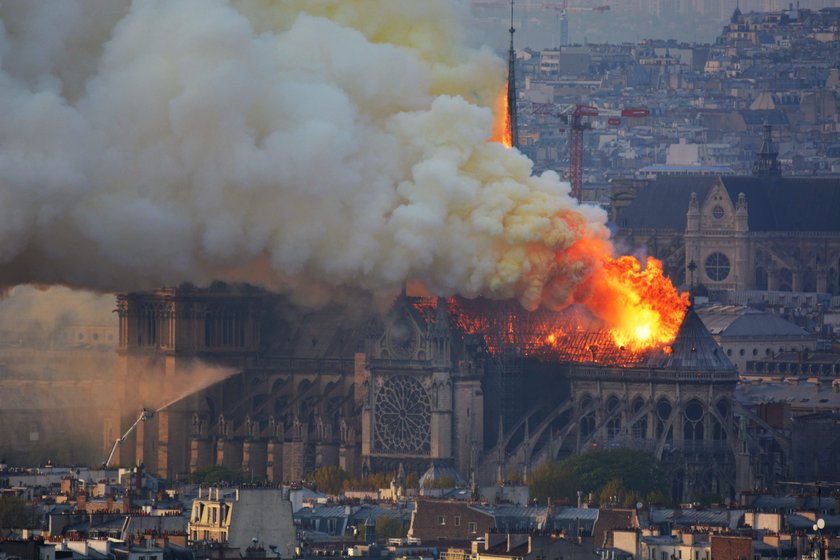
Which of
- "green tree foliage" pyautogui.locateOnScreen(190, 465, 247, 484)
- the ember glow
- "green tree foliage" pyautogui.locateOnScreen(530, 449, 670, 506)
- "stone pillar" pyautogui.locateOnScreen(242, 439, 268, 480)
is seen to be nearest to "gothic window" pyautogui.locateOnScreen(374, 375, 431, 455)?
the ember glow

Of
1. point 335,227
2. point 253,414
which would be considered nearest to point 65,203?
point 335,227

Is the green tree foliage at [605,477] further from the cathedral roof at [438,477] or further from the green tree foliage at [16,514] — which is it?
the green tree foliage at [16,514]

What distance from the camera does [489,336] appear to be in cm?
16062

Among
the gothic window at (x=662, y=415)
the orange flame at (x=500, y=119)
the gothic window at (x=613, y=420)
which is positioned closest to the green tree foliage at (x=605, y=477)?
the gothic window at (x=662, y=415)

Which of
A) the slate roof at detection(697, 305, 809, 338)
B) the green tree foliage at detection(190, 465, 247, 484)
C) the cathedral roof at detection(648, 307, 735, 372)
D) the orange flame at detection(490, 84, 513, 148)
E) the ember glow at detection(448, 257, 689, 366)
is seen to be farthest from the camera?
the slate roof at detection(697, 305, 809, 338)

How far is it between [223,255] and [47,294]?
27.2 metres

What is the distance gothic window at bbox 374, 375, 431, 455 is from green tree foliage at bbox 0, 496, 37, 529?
36467mm

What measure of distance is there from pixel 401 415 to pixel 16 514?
134ft

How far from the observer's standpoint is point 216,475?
153 m

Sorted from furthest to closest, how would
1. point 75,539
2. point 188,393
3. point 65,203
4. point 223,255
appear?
1. point 188,393
2. point 223,255
3. point 65,203
4. point 75,539

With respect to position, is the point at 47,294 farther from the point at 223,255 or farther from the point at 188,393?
the point at 223,255

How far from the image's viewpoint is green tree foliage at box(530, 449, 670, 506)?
14538 centimetres

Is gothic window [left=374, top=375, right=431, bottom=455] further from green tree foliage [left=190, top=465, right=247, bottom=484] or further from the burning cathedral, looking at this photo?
green tree foliage [left=190, top=465, right=247, bottom=484]

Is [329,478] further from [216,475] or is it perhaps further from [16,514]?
[16,514]
